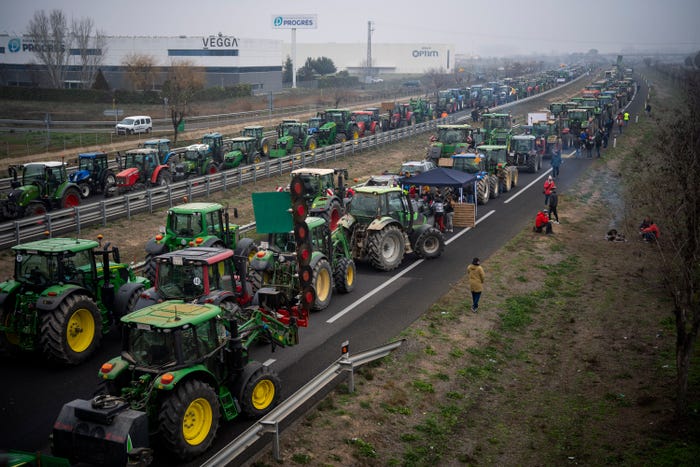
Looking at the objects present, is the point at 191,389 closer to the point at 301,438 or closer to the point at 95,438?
the point at 95,438

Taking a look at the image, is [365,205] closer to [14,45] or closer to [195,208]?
[195,208]

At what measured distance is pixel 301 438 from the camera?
11.1m

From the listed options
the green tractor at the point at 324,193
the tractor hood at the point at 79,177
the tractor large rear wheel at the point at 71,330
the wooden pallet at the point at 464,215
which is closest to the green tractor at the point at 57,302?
the tractor large rear wheel at the point at 71,330

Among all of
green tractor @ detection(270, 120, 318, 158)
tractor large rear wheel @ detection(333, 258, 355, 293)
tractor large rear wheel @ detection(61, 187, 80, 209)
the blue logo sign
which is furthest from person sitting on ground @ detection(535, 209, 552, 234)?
the blue logo sign

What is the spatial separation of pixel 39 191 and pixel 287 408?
20370 mm

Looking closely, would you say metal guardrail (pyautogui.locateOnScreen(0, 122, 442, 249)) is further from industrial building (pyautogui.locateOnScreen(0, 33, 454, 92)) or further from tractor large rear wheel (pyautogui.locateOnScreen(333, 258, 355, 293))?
industrial building (pyautogui.locateOnScreen(0, 33, 454, 92))

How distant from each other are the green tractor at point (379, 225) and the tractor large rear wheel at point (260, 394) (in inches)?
355

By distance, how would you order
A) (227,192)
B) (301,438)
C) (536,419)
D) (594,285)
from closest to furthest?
1. (301,438)
2. (536,419)
3. (594,285)
4. (227,192)

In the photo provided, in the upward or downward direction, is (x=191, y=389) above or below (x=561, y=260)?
above

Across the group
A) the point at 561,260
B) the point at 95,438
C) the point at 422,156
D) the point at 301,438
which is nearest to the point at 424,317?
the point at 301,438

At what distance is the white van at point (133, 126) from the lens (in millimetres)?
52062

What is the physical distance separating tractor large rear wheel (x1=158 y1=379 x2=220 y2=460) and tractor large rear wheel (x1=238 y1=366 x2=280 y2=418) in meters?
0.70

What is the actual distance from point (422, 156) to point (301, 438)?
35875 millimetres

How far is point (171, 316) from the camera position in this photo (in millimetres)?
10359
